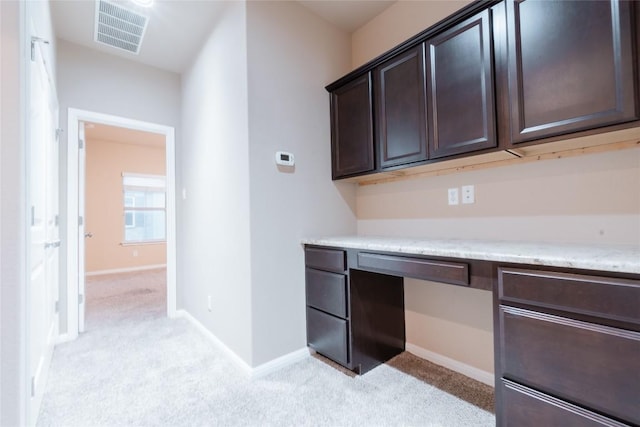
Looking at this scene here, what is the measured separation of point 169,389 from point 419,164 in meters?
2.08

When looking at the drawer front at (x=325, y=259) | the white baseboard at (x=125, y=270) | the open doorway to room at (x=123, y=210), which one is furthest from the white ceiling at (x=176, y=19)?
the white baseboard at (x=125, y=270)

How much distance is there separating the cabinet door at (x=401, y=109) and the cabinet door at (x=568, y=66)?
19.1 inches

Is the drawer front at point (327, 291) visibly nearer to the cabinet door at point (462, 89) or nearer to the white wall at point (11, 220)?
the cabinet door at point (462, 89)

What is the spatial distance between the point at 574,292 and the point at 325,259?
1.30 metres

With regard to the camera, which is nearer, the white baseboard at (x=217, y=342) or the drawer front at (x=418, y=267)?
the drawer front at (x=418, y=267)

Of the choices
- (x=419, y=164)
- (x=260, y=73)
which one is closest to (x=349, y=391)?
(x=419, y=164)

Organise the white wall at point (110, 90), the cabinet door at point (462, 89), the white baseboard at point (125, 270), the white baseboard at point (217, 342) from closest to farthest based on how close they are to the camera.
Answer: the cabinet door at point (462, 89), the white baseboard at point (217, 342), the white wall at point (110, 90), the white baseboard at point (125, 270)

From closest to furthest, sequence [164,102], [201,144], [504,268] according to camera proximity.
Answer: [504,268]
[201,144]
[164,102]

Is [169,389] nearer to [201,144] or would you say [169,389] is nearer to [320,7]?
[201,144]

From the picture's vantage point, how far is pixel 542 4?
129cm

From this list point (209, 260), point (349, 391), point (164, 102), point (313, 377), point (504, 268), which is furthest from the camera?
point (164, 102)

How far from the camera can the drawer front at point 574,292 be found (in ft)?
3.04

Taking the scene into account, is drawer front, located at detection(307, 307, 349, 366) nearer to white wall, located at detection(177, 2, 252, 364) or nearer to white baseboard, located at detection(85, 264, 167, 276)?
white wall, located at detection(177, 2, 252, 364)

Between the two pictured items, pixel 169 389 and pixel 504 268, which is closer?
pixel 504 268
